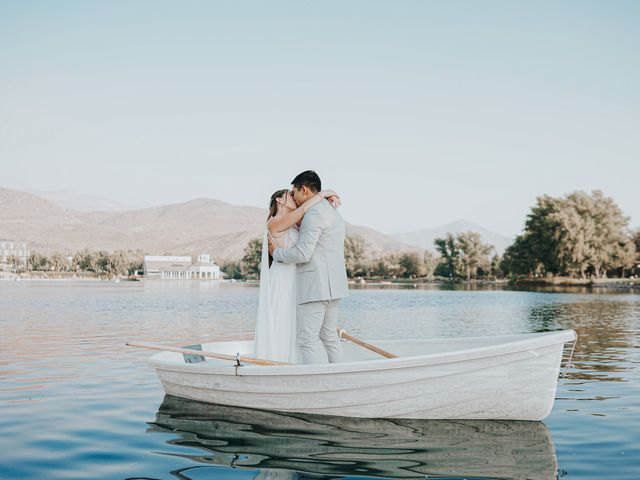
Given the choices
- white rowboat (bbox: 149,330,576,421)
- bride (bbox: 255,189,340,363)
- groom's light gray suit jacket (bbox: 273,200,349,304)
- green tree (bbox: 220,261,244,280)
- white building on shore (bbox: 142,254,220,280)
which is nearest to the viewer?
white rowboat (bbox: 149,330,576,421)

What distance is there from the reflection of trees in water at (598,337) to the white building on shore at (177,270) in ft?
467

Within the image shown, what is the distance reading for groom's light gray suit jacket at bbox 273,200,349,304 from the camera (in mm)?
7008

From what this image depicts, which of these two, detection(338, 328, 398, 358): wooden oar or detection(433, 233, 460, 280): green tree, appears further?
detection(433, 233, 460, 280): green tree

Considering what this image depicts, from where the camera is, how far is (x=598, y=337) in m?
16.7

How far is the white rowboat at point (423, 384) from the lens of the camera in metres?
6.32

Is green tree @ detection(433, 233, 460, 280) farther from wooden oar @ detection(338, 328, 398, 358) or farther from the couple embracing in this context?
the couple embracing

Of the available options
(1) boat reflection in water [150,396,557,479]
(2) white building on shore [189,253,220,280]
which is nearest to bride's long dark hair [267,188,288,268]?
(1) boat reflection in water [150,396,557,479]

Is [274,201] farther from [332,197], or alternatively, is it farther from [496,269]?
[496,269]

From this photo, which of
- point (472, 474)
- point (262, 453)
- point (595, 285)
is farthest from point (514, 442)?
point (595, 285)

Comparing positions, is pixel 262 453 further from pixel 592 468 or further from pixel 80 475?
pixel 592 468

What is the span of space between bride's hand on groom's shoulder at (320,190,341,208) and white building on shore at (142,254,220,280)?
15684 centimetres

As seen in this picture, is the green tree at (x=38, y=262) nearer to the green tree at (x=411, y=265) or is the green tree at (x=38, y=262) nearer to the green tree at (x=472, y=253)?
the green tree at (x=411, y=265)

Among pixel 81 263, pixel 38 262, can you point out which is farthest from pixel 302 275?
pixel 38 262

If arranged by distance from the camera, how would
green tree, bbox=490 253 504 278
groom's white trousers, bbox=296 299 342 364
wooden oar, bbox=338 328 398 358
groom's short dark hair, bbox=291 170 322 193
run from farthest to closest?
green tree, bbox=490 253 504 278 → wooden oar, bbox=338 328 398 358 → groom's short dark hair, bbox=291 170 322 193 → groom's white trousers, bbox=296 299 342 364
